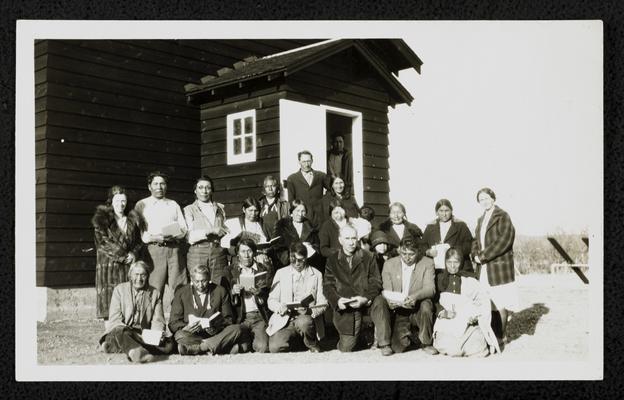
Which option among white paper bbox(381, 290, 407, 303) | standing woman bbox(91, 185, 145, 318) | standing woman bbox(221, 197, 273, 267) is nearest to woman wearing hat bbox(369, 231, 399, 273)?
white paper bbox(381, 290, 407, 303)

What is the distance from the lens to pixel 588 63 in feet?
21.2

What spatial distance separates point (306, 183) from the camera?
21.8 feet

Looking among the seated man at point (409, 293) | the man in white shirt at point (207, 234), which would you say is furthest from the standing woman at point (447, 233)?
the man in white shirt at point (207, 234)

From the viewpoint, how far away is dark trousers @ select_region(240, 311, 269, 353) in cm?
597

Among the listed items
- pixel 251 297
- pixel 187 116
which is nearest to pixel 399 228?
pixel 251 297

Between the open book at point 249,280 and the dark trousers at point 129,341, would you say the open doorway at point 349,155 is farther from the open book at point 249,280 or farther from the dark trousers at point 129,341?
the dark trousers at point 129,341

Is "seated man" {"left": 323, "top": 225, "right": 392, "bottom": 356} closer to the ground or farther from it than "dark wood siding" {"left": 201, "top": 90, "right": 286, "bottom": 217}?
closer to the ground

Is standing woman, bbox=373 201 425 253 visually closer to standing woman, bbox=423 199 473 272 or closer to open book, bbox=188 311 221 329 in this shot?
standing woman, bbox=423 199 473 272

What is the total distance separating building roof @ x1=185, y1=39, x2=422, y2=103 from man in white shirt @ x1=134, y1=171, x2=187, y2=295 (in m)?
1.44

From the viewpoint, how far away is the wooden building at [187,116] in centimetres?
663

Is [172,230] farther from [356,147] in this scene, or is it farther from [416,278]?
[356,147]

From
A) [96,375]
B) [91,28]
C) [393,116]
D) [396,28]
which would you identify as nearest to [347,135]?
[393,116]

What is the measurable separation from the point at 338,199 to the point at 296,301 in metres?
1.09
